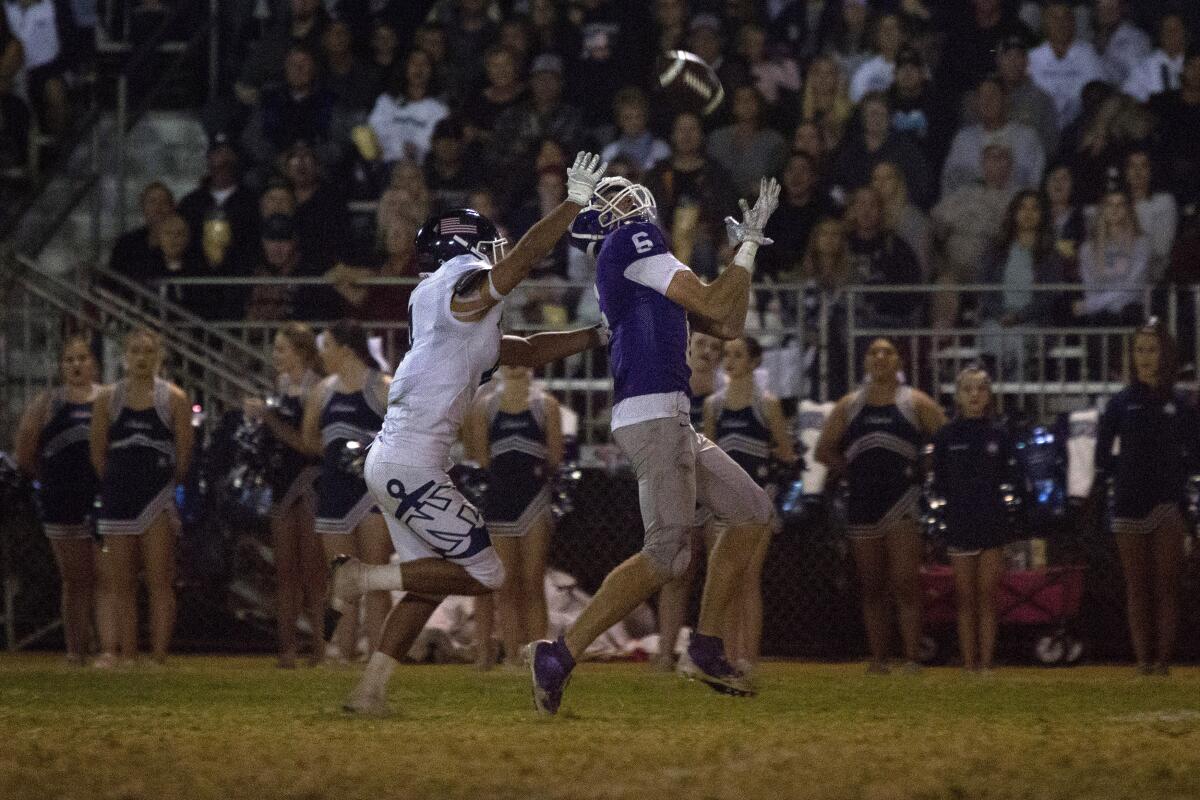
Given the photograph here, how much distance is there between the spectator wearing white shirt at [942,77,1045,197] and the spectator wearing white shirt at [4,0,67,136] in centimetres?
790

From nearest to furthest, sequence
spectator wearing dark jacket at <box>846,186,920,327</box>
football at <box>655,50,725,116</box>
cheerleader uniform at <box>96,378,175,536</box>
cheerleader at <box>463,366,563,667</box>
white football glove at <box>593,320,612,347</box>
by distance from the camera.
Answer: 1. white football glove at <box>593,320,612,347</box>
2. cheerleader uniform at <box>96,378,175,536</box>
3. cheerleader at <box>463,366,563,667</box>
4. spectator wearing dark jacket at <box>846,186,920,327</box>
5. football at <box>655,50,725,116</box>

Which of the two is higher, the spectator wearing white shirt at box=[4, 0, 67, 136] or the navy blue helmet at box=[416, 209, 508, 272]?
the spectator wearing white shirt at box=[4, 0, 67, 136]

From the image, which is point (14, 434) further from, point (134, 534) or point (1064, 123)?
point (1064, 123)

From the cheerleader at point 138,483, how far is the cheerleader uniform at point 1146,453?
5.70m

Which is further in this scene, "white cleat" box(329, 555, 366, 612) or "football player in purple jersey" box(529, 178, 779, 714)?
"white cleat" box(329, 555, 366, 612)

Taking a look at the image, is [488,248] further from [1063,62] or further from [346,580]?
[1063,62]

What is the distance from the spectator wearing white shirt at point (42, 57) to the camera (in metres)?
18.4

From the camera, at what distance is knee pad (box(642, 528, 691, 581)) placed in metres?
8.40

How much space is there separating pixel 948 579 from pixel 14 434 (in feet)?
22.7

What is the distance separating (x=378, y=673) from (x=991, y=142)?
28.8 ft

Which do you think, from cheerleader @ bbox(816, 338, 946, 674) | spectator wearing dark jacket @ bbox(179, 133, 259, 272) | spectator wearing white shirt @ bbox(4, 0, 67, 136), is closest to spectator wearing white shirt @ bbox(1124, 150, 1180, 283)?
cheerleader @ bbox(816, 338, 946, 674)

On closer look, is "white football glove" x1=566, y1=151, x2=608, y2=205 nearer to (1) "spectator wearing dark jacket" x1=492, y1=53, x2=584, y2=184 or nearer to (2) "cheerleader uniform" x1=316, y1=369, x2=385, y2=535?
(2) "cheerleader uniform" x1=316, y1=369, x2=385, y2=535

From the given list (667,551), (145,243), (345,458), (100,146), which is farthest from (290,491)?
(100,146)

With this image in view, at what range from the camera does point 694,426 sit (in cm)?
1288
